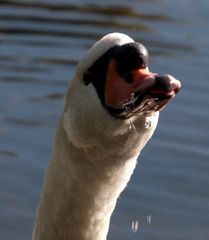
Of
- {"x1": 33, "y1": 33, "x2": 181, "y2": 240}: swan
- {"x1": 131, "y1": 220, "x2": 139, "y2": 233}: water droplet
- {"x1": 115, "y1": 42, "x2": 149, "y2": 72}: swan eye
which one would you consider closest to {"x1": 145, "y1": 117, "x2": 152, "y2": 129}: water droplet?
{"x1": 33, "y1": 33, "x2": 181, "y2": 240}: swan

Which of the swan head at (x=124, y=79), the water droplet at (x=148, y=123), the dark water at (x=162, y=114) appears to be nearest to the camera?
the swan head at (x=124, y=79)

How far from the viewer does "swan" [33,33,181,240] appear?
5270mm

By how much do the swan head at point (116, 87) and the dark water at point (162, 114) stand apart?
4234mm

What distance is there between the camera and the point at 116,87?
540 centimetres

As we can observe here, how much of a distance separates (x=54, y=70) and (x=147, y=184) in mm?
3369

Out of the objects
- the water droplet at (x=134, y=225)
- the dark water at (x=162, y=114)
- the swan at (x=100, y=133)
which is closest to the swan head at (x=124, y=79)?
the swan at (x=100, y=133)

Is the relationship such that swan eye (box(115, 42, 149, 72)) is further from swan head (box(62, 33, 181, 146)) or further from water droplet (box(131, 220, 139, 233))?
water droplet (box(131, 220, 139, 233))

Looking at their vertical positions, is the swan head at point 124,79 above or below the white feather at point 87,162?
above

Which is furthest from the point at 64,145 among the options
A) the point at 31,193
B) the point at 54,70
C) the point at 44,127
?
the point at 54,70

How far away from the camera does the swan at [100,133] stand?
5270 millimetres

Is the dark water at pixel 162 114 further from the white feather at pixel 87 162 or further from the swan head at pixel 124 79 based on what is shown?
the swan head at pixel 124 79

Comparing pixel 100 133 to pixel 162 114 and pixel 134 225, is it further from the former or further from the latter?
pixel 162 114

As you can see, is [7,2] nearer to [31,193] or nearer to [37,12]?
[37,12]

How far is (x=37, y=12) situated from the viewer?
16250mm
